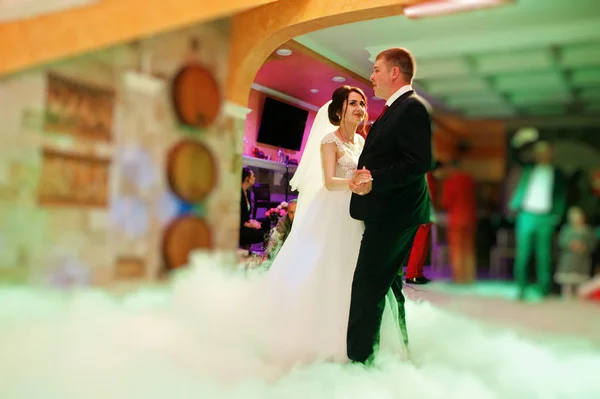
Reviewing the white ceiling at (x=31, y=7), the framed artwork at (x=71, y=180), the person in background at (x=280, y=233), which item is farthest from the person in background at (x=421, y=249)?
the white ceiling at (x=31, y=7)

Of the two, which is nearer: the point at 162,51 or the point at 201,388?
the point at 162,51

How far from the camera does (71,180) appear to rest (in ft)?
2.45

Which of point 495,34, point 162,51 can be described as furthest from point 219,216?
point 495,34

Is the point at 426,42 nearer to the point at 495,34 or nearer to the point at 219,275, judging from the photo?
the point at 495,34

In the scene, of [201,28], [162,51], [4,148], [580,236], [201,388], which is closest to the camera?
[4,148]

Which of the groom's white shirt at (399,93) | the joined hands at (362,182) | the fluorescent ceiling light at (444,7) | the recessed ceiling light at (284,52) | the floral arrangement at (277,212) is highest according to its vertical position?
the fluorescent ceiling light at (444,7)

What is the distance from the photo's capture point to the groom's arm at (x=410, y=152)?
113 centimetres

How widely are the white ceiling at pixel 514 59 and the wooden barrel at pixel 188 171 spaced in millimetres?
559

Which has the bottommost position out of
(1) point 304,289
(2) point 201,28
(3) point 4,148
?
(1) point 304,289

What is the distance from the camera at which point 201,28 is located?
1197 mm

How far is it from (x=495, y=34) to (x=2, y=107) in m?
0.92

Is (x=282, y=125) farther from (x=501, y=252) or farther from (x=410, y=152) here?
(x=501, y=252)

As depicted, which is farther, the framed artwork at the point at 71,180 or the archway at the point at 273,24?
the archway at the point at 273,24

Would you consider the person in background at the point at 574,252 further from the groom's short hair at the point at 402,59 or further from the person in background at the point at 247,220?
the person in background at the point at 247,220
